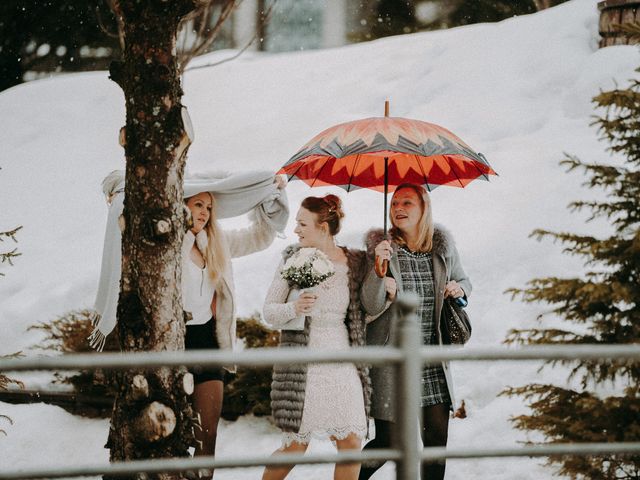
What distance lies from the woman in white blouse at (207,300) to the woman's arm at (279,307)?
1.49 ft

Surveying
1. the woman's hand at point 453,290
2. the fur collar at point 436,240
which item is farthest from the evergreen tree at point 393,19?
the woman's hand at point 453,290

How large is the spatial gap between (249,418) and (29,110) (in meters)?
11.5

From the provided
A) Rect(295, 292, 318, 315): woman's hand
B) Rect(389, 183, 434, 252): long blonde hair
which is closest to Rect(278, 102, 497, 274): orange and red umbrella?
Rect(389, 183, 434, 252): long blonde hair

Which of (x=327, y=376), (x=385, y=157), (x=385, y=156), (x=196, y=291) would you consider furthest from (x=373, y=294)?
(x=196, y=291)

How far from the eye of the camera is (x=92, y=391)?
278 inches

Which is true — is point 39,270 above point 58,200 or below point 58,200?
below

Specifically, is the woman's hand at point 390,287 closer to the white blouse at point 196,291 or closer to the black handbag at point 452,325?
the black handbag at point 452,325

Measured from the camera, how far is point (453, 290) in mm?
4559

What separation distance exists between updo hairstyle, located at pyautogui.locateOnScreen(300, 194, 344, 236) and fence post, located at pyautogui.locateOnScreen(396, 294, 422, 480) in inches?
87.6

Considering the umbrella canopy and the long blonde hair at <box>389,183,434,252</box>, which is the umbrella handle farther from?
the umbrella canopy

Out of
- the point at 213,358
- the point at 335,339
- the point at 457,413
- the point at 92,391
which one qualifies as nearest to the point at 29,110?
the point at 92,391

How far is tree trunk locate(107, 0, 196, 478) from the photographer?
3.80m

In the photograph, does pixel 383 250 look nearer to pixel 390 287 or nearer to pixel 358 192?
pixel 390 287

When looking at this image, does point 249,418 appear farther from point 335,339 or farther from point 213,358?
point 213,358
